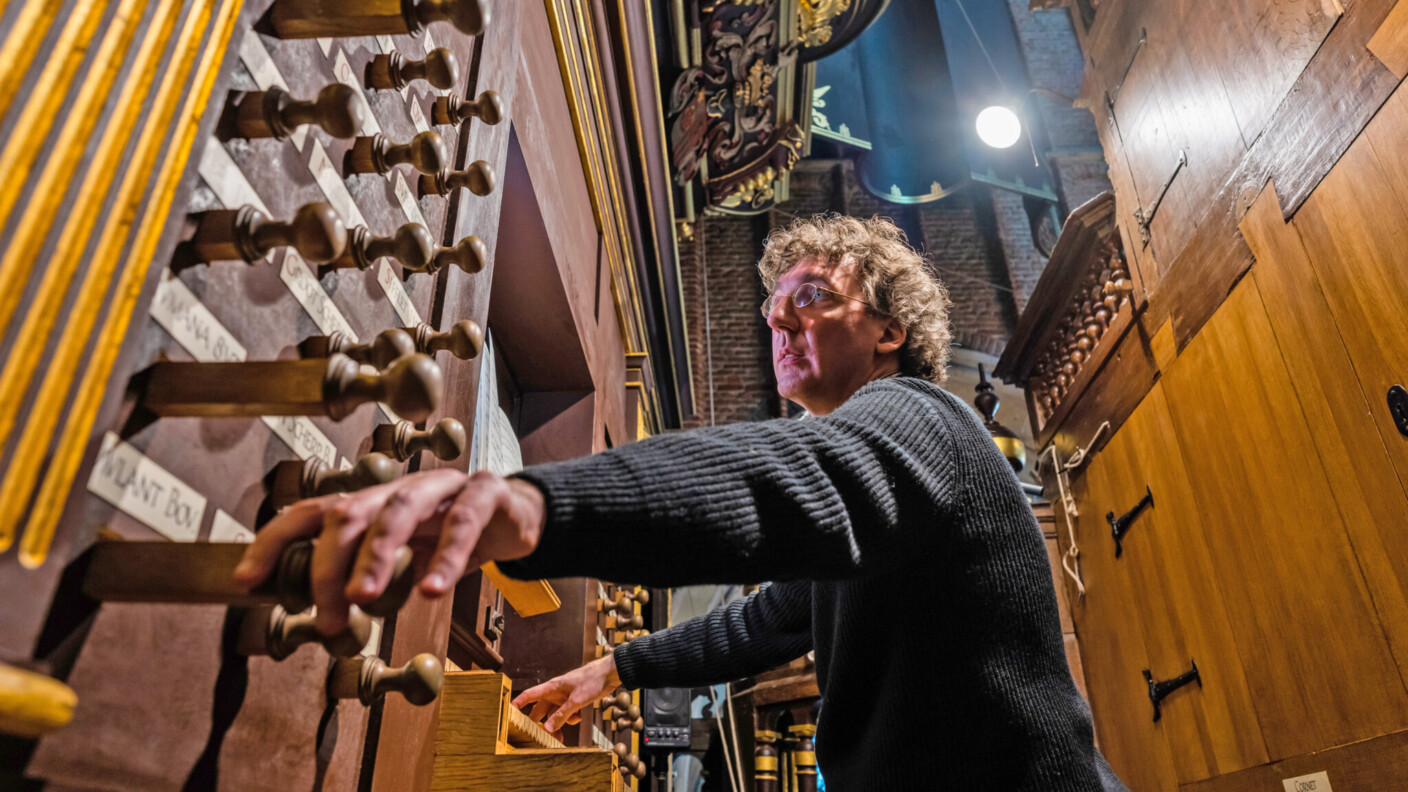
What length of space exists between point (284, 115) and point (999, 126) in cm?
721

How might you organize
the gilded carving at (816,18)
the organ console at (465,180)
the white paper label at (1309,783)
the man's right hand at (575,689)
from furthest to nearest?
1. the gilded carving at (816,18)
2. the white paper label at (1309,783)
3. the man's right hand at (575,689)
4. the organ console at (465,180)

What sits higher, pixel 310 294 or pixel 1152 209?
pixel 1152 209

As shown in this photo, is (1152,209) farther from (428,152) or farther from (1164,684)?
(428,152)

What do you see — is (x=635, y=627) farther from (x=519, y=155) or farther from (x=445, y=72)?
(x=445, y=72)

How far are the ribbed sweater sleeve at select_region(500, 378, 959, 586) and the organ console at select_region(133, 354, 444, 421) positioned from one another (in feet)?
0.43

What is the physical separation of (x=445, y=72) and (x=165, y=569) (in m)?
0.58

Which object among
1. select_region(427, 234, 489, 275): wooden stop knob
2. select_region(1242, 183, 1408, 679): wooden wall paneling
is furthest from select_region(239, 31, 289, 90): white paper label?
select_region(1242, 183, 1408, 679): wooden wall paneling

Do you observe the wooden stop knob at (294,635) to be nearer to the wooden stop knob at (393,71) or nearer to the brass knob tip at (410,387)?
the brass knob tip at (410,387)

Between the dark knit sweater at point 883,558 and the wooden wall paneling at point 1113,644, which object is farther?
the wooden wall paneling at point 1113,644

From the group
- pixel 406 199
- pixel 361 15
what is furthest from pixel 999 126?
pixel 361 15

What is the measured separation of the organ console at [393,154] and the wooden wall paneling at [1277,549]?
264cm

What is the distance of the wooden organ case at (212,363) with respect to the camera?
504mm

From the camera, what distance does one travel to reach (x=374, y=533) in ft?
1.63

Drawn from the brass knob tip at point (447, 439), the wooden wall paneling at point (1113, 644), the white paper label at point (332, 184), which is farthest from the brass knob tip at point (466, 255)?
the wooden wall paneling at point (1113, 644)
